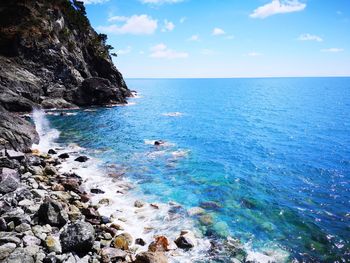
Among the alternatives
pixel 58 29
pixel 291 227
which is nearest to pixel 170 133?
pixel 291 227

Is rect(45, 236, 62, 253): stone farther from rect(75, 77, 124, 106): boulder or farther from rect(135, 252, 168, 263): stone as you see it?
rect(75, 77, 124, 106): boulder

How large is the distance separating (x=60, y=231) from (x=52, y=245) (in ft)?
6.40

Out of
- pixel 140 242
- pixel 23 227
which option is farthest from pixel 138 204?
pixel 23 227

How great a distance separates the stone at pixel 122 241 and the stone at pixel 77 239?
163 centimetres

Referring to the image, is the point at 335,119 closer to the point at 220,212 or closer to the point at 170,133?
the point at 170,133

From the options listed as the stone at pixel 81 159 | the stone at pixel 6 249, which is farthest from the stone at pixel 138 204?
the stone at pixel 81 159

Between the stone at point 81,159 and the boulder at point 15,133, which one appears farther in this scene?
the stone at point 81,159

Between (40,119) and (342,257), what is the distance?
55.6m

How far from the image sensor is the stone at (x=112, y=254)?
48.4 feet

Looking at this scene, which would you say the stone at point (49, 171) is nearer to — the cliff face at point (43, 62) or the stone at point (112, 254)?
the stone at point (112, 254)

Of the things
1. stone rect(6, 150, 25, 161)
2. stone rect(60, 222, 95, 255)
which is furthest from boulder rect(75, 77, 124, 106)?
stone rect(60, 222, 95, 255)

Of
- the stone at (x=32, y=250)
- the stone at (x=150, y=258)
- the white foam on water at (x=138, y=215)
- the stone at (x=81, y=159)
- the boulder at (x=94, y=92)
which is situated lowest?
the white foam on water at (x=138, y=215)

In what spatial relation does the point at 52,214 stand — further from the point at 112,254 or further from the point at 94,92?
the point at 94,92

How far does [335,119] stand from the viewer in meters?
67.4
